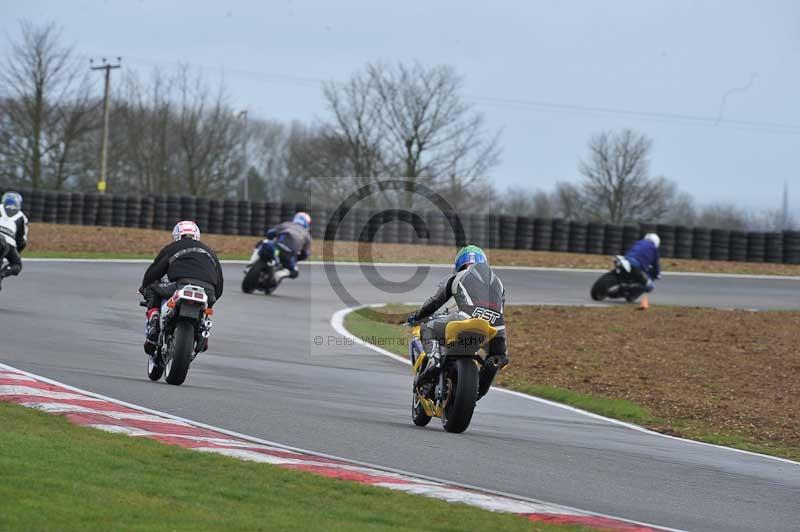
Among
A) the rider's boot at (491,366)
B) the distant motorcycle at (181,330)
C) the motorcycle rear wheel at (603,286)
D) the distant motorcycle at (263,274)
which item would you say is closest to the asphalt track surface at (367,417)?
the distant motorcycle at (181,330)

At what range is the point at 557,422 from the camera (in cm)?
1235

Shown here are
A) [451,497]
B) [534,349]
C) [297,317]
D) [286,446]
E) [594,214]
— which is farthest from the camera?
[594,214]

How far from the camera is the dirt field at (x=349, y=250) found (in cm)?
3419

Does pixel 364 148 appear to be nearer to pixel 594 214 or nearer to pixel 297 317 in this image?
pixel 594 214

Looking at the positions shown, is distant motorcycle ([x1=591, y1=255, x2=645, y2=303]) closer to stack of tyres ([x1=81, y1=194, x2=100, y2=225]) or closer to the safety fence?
the safety fence

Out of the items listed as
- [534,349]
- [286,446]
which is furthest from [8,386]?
[534,349]

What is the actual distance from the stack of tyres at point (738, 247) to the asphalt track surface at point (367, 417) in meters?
18.8

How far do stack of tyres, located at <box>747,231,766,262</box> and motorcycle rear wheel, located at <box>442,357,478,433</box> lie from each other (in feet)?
94.2

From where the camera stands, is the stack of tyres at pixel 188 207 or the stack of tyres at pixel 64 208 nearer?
the stack of tyres at pixel 188 207

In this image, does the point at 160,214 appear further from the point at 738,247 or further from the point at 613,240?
the point at 738,247

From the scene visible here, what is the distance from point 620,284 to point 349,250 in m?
13.1

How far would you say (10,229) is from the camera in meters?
17.7

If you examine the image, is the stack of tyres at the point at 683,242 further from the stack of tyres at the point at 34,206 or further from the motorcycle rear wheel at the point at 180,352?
the motorcycle rear wheel at the point at 180,352

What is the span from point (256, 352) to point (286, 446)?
7.65m
